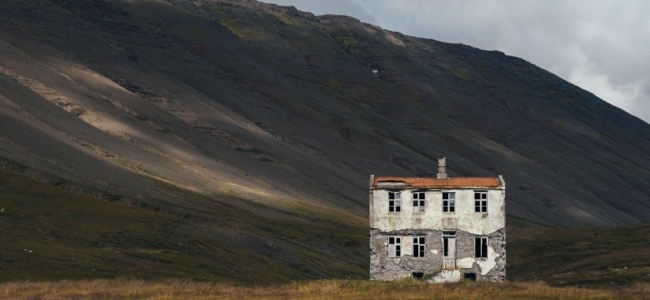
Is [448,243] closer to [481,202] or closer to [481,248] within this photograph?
[481,248]

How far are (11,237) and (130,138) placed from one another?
10063cm

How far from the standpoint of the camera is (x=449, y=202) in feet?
244

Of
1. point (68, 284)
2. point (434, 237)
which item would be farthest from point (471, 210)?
point (68, 284)

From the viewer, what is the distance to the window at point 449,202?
74375 mm

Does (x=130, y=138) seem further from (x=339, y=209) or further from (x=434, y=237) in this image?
(x=434, y=237)

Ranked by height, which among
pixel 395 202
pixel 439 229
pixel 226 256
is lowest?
pixel 226 256

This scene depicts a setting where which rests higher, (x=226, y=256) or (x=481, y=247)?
(x=481, y=247)

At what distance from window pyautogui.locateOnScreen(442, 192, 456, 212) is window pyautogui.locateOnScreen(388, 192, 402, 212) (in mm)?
2923

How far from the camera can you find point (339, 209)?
179 m

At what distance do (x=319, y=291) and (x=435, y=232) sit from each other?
20.5 m

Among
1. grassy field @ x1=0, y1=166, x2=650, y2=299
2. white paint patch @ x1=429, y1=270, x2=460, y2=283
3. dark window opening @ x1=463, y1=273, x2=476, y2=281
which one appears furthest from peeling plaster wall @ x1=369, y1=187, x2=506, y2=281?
grassy field @ x1=0, y1=166, x2=650, y2=299

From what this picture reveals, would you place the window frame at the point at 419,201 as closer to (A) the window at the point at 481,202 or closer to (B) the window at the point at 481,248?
(A) the window at the point at 481,202

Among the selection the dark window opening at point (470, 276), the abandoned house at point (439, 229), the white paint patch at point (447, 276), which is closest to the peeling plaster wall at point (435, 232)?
the abandoned house at point (439, 229)

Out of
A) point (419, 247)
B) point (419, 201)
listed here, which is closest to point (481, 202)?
point (419, 201)
